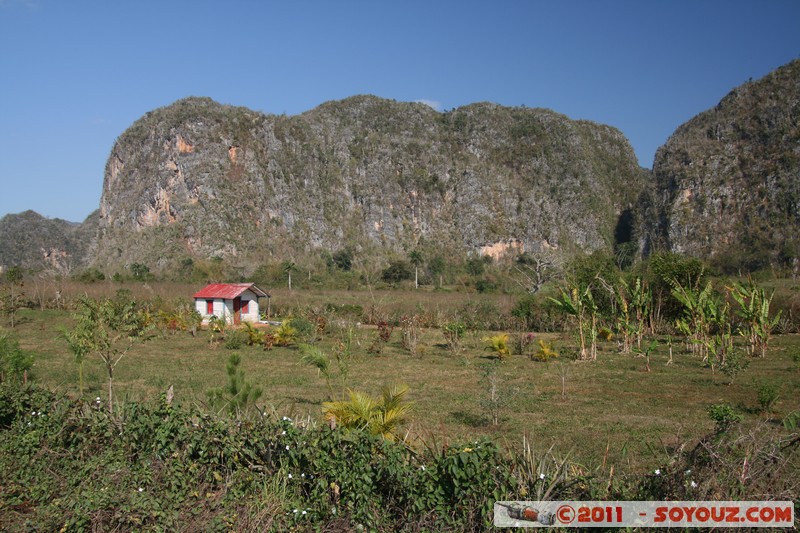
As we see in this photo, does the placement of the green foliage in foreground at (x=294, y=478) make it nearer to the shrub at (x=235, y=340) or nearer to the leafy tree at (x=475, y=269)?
the shrub at (x=235, y=340)

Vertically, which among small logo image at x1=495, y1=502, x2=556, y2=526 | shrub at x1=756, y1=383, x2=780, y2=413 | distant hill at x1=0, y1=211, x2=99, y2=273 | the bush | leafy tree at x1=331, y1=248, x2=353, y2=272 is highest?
distant hill at x1=0, y1=211, x2=99, y2=273

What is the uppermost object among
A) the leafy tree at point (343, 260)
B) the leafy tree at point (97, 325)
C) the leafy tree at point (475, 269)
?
the leafy tree at point (343, 260)

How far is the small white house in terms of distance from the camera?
25.7 meters

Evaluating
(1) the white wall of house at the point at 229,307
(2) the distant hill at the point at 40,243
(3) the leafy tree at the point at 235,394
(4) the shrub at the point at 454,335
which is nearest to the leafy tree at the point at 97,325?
(3) the leafy tree at the point at 235,394

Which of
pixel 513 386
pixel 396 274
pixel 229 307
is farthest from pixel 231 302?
pixel 396 274

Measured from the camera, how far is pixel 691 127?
79.3 metres

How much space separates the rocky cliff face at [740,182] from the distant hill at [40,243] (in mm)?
75874

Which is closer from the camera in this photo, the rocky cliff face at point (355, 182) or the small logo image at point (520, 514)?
the small logo image at point (520, 514)

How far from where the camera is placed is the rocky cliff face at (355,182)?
72.6 metres

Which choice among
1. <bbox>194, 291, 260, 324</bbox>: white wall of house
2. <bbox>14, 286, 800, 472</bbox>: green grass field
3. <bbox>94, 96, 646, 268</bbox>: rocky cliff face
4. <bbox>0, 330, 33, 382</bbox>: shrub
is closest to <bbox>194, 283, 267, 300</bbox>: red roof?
<bbox>194, 291, 260, 324</bbox>: white wall of house

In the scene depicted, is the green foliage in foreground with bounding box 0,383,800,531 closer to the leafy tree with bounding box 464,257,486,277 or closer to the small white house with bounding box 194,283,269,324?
the small white house with bounding box 194,283,269,324

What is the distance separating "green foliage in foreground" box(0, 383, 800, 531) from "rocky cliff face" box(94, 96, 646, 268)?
6483cm

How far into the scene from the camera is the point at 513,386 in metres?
12.6

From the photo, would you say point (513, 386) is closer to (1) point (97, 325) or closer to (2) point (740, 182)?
(1) point (97, 325)
